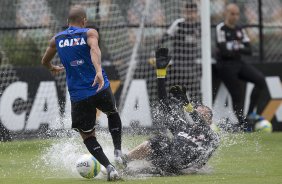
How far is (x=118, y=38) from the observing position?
16875mm

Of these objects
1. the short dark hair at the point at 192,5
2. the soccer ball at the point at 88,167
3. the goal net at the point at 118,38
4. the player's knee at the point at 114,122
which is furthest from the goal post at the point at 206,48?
the soccer ball at the point at 88,167

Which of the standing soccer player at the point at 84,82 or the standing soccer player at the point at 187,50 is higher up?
the standing soccer player at the point at 84,82

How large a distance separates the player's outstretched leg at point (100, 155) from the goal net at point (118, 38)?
6.09m

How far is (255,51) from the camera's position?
18.3 m

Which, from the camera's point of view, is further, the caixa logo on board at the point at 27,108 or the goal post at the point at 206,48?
the caixa logo on board at the point at 27,108

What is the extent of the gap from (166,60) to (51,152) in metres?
2.04

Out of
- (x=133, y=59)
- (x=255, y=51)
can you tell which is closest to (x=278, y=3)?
(x=255, y=51)

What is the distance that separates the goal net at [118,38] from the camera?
15.8 m

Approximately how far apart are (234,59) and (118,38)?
2.33 metres

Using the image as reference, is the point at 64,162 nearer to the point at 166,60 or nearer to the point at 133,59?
the point at 166,60

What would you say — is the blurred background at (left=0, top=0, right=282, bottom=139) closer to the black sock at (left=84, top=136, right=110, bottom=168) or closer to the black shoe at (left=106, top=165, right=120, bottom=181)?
the black sock at (left=84, top=136, right=110, bottom=168)

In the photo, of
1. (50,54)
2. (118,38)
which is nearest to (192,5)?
(118,38)

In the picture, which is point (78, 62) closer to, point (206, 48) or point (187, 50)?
point (206, 48)

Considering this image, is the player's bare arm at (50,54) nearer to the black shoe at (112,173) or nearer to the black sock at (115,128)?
the black sock at (115,128)
